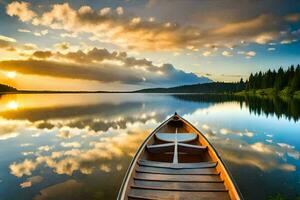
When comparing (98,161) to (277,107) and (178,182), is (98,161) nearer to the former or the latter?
(178,182)

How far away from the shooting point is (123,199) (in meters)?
5.14

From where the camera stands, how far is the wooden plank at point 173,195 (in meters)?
5.61

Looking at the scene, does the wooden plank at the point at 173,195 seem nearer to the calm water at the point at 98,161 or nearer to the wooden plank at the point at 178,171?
the wooden plank at the point at 178,171

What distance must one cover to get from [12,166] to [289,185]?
1246 centimetres

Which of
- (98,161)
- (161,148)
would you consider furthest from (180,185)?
(98,161)

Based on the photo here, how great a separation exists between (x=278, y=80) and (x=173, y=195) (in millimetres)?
97937

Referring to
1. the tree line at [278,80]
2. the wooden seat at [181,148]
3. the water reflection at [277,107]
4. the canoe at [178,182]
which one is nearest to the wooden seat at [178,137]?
the wooden seat at [181,148]

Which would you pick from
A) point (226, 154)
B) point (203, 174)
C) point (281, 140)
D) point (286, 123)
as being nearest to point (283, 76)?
point (286, 123)

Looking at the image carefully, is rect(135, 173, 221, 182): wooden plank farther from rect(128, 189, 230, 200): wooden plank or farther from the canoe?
rect(128, 189, 230, 200): wooden plank

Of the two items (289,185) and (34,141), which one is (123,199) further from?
(34,141)

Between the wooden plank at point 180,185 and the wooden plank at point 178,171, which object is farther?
the wooden plank at point 178,171

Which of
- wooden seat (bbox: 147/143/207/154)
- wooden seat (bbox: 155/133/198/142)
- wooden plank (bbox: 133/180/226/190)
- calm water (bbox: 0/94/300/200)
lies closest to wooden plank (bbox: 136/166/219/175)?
wooden plank (bbox: 133/180/226/190)

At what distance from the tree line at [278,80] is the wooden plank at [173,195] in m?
84.5

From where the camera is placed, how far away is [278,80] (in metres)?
90.1
